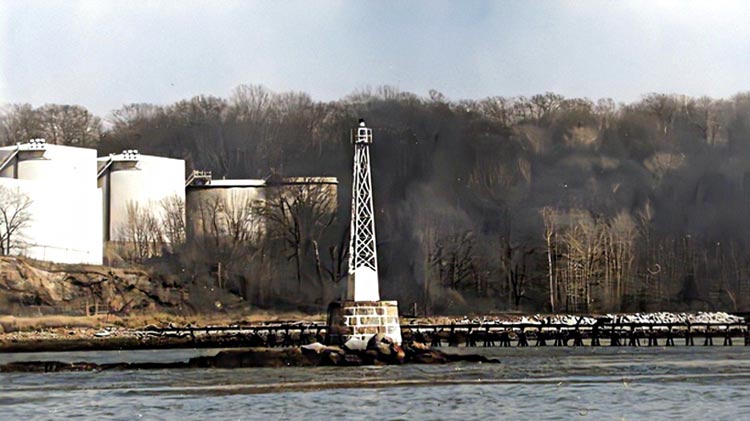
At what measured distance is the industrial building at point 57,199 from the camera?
106500 mm

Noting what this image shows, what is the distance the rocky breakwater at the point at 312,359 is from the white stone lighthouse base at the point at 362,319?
38cm

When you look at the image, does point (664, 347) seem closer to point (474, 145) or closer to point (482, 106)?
point (474, 145)

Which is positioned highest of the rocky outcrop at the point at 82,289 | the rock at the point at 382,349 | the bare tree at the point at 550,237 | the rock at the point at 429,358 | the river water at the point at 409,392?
the bare tree at the point at 550,237

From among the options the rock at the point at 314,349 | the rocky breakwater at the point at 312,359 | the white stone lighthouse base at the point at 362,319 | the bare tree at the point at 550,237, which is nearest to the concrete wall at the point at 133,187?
the bare tree at the point at 550,237

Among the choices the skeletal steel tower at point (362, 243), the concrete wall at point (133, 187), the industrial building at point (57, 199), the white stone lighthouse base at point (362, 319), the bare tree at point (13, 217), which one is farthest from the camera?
the concrete wall at point (133, 187)

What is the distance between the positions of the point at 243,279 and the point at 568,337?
33872mm

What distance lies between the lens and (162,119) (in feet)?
506

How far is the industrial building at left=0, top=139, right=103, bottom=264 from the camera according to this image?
4193 inches

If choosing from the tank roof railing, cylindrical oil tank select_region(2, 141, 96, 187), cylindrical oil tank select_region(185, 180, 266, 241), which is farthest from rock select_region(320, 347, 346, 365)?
the tank roof railing

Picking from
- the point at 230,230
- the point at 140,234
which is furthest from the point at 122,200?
the point at 230,230

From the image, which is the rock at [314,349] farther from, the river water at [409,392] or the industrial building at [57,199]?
the industrial building at [57,199]

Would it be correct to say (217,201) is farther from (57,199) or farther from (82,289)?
(82,289)

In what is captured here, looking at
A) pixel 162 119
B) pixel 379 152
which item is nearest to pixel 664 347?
pixel 379 152

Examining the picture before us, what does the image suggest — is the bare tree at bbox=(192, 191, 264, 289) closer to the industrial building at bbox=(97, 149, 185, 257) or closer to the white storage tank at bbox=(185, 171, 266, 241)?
the white storage tank at bbox=(185, 171, 266, 241)
